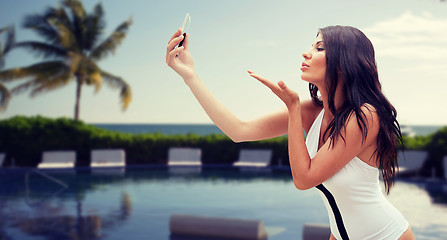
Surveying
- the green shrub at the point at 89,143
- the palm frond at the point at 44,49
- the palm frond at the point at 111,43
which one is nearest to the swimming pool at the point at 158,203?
the green shrub at the point at 89,143

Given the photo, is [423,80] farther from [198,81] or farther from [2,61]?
[198,81]


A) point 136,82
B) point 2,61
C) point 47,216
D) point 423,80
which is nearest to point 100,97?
point 136,82

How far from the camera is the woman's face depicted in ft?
5.15

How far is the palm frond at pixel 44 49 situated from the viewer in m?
25.3

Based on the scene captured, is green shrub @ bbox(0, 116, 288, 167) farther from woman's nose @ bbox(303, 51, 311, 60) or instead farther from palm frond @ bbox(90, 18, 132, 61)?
woman's nose @ bbox(303, 51, 311, 60)

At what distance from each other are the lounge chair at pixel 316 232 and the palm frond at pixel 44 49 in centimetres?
2277

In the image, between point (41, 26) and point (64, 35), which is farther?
point (41, 26)

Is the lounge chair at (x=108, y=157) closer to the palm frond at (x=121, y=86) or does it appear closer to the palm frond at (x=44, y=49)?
the palm frond at (x=121, y=86)

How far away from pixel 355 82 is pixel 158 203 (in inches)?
417

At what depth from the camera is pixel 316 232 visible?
6.52 metres

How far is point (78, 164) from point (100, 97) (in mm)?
47475

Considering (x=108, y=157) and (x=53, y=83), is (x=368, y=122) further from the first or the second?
(x=53, y=83)

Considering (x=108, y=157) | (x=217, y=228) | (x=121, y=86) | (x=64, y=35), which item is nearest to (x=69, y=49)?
(x=64, y=35)

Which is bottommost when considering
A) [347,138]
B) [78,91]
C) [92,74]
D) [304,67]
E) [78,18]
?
[347,138]
